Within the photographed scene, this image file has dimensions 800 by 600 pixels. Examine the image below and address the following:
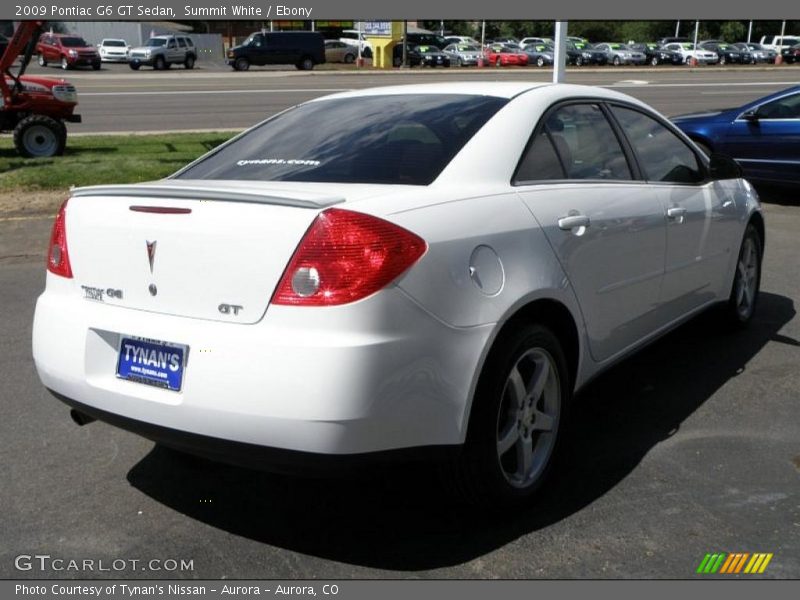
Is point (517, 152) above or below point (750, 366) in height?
above

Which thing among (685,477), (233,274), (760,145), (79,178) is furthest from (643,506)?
(79,178)

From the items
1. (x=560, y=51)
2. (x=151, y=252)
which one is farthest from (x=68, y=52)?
(x=151, y=252)

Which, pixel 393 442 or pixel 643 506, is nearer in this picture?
pixel 393 442

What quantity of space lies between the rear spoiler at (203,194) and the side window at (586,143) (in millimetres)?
1377

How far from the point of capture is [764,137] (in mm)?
11539

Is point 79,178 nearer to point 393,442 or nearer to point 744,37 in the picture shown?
point 393,442

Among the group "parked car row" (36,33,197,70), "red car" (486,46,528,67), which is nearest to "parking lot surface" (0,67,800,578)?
"parked car row" (36,33,197,70)

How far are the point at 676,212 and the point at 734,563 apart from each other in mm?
2026

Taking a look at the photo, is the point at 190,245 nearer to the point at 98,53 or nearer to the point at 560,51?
the point at 560,51

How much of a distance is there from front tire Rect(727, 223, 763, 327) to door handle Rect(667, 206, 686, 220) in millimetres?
1150

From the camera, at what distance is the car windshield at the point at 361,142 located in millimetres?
3740

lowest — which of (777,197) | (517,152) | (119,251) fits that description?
(777,197)

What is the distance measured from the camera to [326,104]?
179 inches

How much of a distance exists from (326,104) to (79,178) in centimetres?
810
